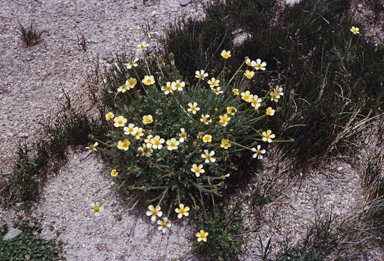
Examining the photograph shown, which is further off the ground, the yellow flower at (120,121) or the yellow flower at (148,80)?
the yellow flower at (148,80)

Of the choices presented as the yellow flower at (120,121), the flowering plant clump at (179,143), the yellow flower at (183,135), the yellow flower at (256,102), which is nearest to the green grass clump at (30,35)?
the flowering plant clump at (179,143)

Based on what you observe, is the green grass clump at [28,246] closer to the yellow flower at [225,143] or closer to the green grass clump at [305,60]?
the yellow flower at [225,143]

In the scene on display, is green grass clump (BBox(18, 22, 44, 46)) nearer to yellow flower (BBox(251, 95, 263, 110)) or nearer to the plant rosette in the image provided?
the plant rosette

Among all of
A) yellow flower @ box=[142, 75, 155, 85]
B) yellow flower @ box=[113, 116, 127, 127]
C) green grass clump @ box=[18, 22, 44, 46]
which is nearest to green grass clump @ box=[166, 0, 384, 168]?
yellow flower @ box=[142, 75, 155, 85]

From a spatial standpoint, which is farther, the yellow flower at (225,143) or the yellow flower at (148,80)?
the yellow flower at (148,80)

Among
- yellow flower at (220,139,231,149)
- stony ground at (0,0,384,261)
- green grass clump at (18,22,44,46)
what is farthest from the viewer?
green grass clump at (18,22,44,46)
